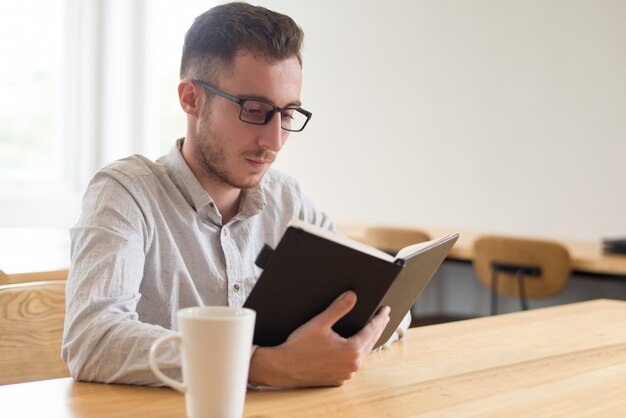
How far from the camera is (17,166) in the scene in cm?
568

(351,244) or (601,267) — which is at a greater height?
(351,244)

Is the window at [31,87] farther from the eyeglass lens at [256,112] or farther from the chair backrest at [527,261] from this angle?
the eyeglass lens at [256,112]

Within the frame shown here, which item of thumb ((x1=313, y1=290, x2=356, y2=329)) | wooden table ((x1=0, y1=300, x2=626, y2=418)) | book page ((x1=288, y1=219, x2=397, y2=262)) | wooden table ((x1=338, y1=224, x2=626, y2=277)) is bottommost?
wooden table ((x1=338, y1=224, x2=626, y2=277))

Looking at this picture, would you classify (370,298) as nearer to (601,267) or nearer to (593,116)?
(601,267)

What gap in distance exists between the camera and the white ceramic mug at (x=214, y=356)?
0.87 m

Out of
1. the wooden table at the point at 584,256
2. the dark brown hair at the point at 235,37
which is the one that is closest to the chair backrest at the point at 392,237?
the wooden table at the point at 584,256

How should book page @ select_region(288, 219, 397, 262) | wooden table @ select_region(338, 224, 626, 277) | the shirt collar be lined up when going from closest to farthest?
1. book page @ select_region(288, 219, 397, 262)
2. the shirt collar
3. wooden table @ select_region(338, 224, 626, 277)

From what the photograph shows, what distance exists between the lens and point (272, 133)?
144 centimetres

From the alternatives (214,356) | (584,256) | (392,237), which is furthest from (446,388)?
(392,237)

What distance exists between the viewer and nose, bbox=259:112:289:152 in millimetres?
1435

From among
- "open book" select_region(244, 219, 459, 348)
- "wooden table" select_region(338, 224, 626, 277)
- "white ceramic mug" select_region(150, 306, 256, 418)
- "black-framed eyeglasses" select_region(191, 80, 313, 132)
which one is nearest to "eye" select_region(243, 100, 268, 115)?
"black-framed eyeglasses" select_region(191, 80, 313, 132)

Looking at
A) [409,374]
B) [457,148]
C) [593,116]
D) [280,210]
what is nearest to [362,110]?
[457,148]

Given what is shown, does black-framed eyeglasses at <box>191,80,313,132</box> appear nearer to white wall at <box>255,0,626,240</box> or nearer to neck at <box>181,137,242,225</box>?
neck at <box>181,137,242,225</box>

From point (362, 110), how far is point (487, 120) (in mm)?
933
